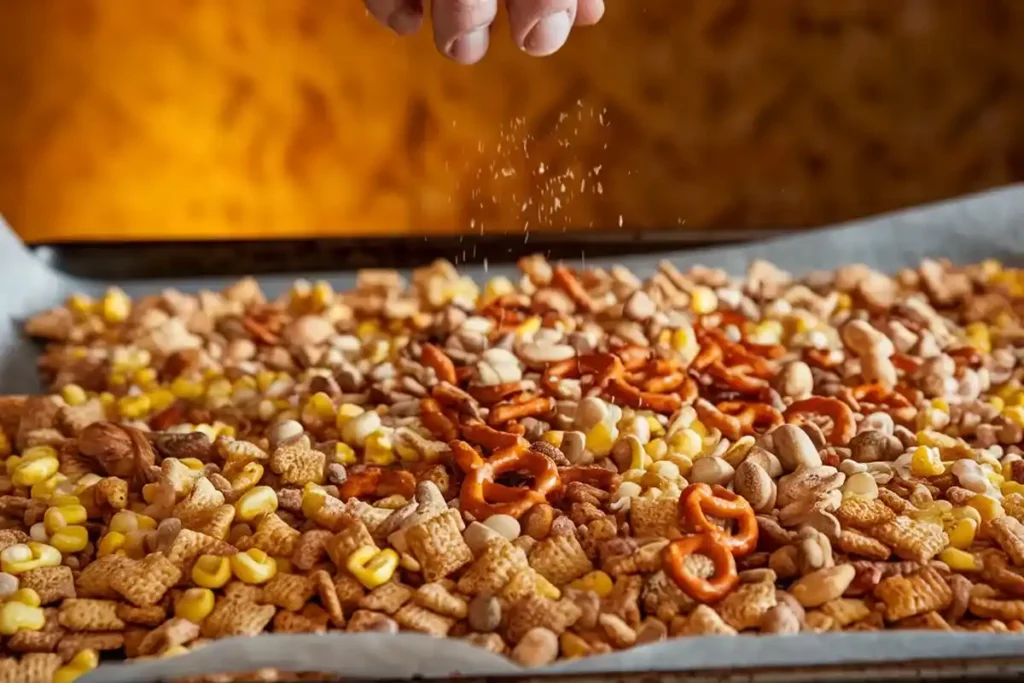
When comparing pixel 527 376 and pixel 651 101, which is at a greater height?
pixel 651 101

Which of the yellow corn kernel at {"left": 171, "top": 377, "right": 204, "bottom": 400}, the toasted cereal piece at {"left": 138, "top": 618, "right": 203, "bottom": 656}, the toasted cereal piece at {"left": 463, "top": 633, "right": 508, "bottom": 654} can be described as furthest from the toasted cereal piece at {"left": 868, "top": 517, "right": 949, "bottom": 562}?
the yellow corn kernel at {"left": 171, "top": 377, "right": 204, "bottom": 400}

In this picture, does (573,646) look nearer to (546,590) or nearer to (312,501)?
(546,590)

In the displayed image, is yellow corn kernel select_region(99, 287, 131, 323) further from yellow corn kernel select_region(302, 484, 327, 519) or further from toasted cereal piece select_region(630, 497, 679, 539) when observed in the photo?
toasted cereal piece select_region(630, 497, 679, 539)

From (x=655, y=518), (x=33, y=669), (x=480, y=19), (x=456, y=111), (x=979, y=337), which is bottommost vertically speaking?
(x=33, y=669)

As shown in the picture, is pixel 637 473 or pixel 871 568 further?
pixel 637 473

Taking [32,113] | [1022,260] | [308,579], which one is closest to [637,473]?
[308,579]

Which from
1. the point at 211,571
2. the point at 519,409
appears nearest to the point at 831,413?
the point at 519,409

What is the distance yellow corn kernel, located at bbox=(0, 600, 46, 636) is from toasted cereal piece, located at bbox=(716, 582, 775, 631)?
1.69ft

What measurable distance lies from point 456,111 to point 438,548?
89.9 inches

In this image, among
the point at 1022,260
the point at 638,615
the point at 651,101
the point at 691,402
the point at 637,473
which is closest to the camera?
the point at 638,615

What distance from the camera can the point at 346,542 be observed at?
89cm

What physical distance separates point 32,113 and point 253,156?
583 millimetres

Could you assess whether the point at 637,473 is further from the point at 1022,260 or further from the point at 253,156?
the point at 253,156

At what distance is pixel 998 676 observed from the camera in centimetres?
73
